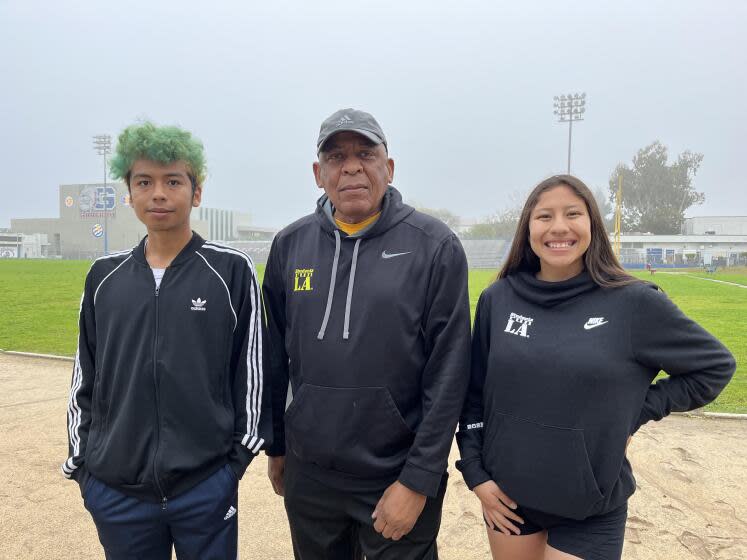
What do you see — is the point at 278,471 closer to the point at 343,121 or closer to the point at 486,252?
the point at 343,121

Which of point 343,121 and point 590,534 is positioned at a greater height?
point 343,121

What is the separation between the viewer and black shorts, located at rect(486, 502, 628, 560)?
2143 millimetres

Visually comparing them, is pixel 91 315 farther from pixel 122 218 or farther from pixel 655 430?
pixel 122 218

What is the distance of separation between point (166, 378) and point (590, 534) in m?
→ 1.79

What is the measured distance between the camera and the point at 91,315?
7.93ft

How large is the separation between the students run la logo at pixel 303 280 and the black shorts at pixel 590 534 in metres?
1.34

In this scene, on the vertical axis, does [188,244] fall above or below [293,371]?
above

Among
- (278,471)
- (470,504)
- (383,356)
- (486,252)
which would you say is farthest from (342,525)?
(486,252)

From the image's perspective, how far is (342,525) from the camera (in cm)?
238

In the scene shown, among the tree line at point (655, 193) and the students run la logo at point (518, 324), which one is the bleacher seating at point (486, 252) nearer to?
the tree line at point (655, 193)

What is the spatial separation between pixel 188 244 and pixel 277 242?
0.41m

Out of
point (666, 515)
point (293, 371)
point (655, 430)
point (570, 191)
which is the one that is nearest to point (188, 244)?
point (293, 371)

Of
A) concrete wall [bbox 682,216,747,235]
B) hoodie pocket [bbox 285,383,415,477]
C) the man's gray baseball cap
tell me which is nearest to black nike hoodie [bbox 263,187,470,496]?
hoodie pocket [bbox 285,383,415,477]

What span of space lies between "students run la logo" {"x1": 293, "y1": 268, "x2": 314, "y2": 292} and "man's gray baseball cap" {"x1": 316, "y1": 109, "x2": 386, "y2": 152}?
0.55m
